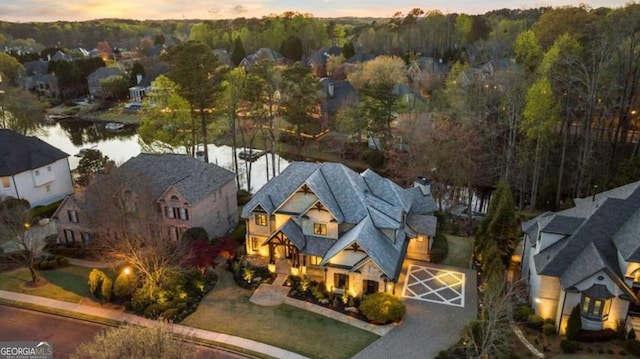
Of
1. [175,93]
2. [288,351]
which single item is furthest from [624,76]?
[175,93]

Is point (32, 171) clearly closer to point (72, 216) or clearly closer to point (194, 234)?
point (72, 216)

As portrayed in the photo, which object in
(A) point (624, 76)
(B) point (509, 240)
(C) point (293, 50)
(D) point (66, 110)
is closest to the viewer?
(B) point (509, 240)

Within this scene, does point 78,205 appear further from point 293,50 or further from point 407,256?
point 293,50

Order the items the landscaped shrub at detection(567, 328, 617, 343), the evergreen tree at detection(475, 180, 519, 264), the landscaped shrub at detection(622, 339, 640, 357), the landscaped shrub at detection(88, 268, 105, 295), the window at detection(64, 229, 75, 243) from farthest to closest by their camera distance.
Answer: the window at detection(64, 229, 75, 243) < the evergreen tree at detection(475, 180, 519, 264) < the landscaped shrub at detection(88, 268, 105, 295) < the landscaped shrub at detection(567, 328, 617, 343) < the landscaped shrub at detection(622, 339, 640, 357)

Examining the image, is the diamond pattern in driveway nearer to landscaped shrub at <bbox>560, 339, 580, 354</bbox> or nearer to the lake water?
landscaped shrub at <bbox>560, 339, 580, 354</bbox>

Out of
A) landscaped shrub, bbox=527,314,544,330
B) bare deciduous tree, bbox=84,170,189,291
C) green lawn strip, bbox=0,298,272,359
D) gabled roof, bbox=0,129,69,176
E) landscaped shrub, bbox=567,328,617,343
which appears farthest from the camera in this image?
gabled roof, bbox=0,129,69,176

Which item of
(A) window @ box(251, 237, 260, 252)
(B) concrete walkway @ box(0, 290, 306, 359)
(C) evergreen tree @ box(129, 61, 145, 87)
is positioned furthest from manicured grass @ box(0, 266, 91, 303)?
(C) evergreen tree @ box(129, 61, 145, 87)
